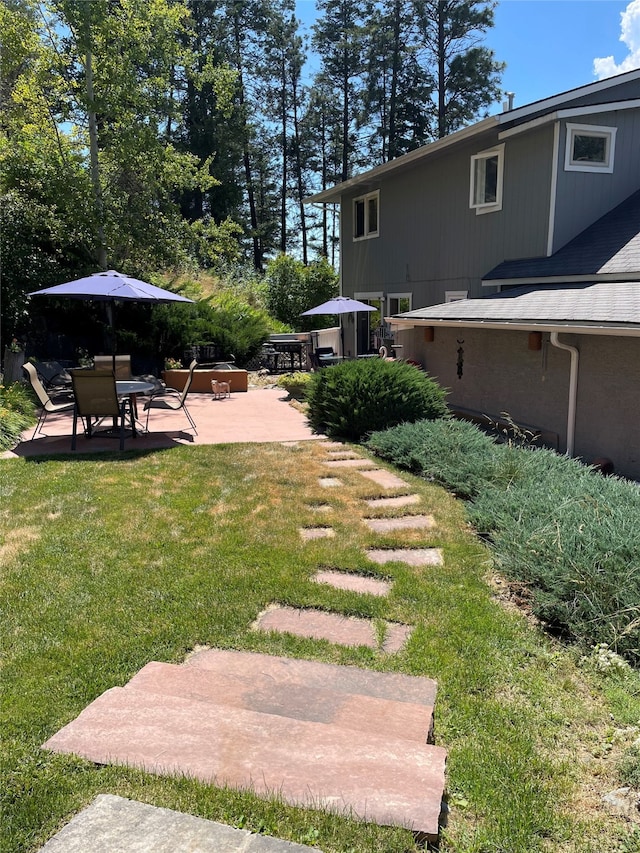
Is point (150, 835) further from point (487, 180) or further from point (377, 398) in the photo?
point (487, 180)

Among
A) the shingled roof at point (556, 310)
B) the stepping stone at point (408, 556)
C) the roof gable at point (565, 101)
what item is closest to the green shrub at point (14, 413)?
the stepping stone at point (408, 556)

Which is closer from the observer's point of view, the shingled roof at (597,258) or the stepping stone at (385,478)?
the stepping stone at (385,478)

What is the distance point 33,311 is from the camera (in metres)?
13.4

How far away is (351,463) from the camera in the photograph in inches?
277

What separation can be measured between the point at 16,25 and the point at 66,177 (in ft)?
12.1

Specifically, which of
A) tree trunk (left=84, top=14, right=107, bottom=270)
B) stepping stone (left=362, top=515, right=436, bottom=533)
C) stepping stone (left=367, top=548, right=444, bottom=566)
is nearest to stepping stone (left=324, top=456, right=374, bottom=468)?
stepping stone (left=362, top=515, right=436, bottom=533)

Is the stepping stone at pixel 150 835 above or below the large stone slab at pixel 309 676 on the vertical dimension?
above

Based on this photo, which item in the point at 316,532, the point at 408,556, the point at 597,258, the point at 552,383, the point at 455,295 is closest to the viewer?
the point at 408,556

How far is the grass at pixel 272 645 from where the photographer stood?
6.32 feet

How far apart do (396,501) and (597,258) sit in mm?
6393

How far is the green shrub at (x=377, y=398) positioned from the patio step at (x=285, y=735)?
217 inches

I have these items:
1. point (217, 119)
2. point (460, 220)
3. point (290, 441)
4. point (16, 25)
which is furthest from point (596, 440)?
point (217, 119)

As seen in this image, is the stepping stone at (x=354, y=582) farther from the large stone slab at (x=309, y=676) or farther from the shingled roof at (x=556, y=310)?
the shingled roof at (x=556, y=310)

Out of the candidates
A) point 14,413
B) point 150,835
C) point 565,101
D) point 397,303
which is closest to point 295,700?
point 150,835
